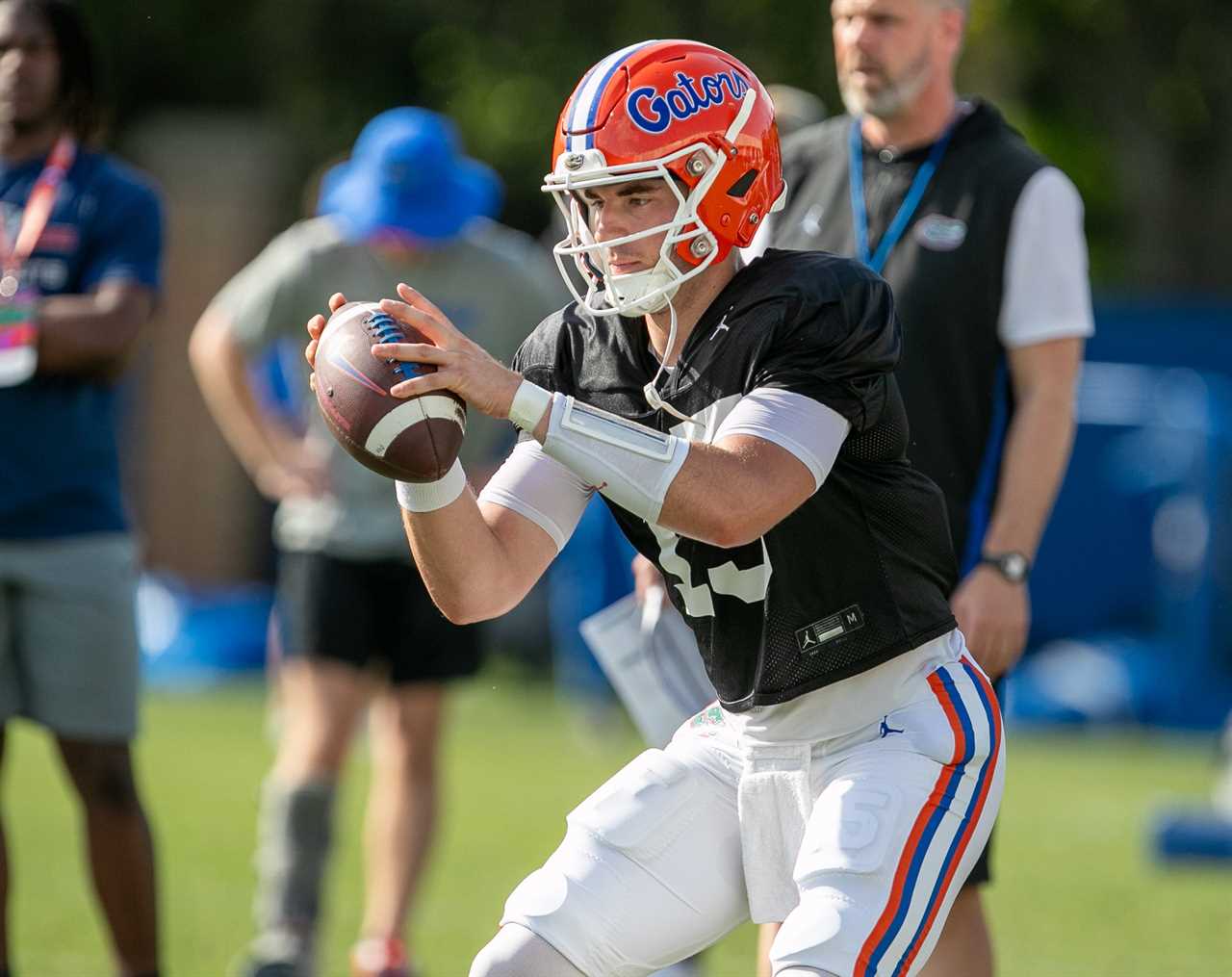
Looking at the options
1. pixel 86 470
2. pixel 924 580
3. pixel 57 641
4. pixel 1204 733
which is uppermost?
pixel 924 580

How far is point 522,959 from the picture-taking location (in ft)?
11.1

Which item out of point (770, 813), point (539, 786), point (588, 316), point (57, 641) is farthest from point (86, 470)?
point (539, 786)

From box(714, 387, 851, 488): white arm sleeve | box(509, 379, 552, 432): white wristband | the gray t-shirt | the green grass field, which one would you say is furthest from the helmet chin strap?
the gray t-shirt

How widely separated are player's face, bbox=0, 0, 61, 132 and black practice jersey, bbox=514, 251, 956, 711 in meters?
2.00

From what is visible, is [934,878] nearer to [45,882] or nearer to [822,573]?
[822,573]

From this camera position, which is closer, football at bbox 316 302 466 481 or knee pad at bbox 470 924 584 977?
football at bbox 316 302 466 481

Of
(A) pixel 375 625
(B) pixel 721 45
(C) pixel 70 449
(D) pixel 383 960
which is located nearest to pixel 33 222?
(C) pixel 70 449

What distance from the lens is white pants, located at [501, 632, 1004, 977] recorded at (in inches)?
130

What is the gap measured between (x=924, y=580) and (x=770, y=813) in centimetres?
48

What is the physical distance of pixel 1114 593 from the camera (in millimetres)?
12727


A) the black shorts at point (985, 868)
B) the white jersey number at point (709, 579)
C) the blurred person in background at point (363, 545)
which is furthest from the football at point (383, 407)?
the blurred person in background at point (363, 545)

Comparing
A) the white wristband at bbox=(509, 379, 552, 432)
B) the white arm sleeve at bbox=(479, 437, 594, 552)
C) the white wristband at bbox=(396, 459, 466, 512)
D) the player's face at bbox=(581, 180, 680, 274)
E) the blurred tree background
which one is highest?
the player's face at bbox=(581, 180, 680, 274)

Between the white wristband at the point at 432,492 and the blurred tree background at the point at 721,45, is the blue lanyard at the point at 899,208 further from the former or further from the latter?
the blurred tree background at the point at 721,45

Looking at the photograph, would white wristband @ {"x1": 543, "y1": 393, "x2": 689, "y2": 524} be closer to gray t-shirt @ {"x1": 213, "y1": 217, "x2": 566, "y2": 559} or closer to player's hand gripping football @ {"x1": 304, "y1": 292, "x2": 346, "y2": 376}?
player's hand gripping football @ {"x1": 304, "y1": 292, "x2": 346, "y2": 376}
